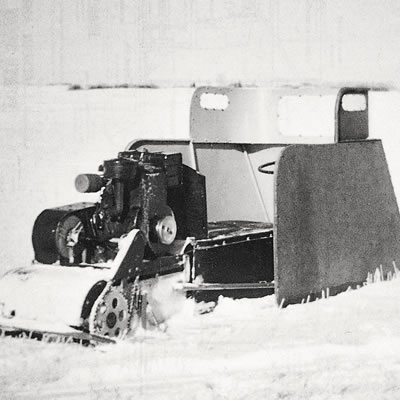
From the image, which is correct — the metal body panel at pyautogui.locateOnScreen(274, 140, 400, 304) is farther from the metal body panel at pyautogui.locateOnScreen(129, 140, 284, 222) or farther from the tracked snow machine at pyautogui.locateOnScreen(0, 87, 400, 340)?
the metal body panel at pyautogui.locateOnScreen(129, 140, 284, 222)

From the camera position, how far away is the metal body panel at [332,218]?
2605 mm

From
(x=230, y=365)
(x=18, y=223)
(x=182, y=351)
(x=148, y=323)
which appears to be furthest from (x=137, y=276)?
(x=18, y=223)

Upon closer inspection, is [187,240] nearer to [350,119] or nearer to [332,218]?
[332,218]

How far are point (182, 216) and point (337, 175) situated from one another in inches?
21.3

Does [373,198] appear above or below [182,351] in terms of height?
above

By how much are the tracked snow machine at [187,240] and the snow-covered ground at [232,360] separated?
0.08m

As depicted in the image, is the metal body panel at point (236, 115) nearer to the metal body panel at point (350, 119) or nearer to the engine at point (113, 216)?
the metal body panel at point (350, 119)

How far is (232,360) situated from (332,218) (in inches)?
34.6

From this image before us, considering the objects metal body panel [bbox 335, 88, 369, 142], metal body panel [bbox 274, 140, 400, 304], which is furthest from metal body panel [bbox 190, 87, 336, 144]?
metal body panel [bbox 274, 140, 400, 304]

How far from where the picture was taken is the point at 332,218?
9.22ft

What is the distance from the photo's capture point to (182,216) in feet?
8.93

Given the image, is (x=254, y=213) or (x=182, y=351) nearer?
(x=182, y=351)

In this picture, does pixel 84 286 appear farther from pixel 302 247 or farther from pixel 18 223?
pixel 18 223

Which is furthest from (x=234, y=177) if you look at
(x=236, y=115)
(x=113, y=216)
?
(x=113, y=216)
